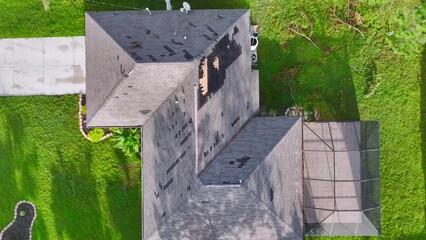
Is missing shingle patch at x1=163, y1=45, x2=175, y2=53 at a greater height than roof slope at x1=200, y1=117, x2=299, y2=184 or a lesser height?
greater

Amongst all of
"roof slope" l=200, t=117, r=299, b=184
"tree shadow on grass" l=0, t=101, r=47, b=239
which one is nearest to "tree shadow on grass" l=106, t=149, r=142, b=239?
"tree shadow on grass" l=0, t=101, r=47, b=239

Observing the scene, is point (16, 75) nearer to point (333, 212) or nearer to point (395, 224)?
point (333, 212)

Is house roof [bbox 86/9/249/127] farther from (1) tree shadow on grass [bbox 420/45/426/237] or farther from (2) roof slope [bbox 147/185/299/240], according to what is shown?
(1) tree shadow on grass [bbox 420/45/426/237]

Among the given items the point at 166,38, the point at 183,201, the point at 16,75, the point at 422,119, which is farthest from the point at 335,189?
the point at 16,75

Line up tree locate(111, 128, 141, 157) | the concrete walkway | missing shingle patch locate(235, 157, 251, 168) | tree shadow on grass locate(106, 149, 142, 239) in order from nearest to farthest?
missing shingle patch locate(235, 157, 251, 168)
tree locate(111, 128, 141, 157)
tree shadow on grass locate(106, 149, 142, 239)
the concrete walkway

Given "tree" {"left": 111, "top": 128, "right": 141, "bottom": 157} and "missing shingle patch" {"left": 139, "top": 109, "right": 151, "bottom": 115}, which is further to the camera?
"tree" {"left": 111, "top": 128, "right": 141, "bottom": 157}

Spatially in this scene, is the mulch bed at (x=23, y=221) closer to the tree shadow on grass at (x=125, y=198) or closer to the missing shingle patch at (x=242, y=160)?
the tree shadow on grass at (x=125, y=198)
